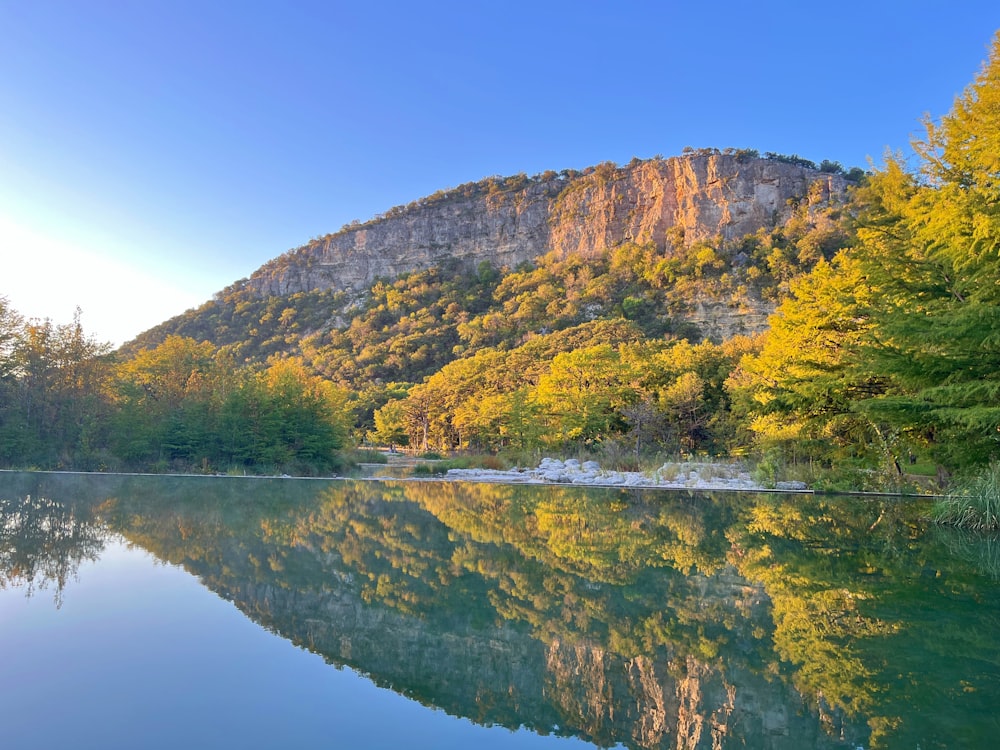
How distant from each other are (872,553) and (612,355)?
18243mm

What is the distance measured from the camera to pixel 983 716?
2.45m

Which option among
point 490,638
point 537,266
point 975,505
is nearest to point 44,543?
point 490,638

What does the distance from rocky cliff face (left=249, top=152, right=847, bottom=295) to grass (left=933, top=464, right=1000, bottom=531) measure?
39.7m

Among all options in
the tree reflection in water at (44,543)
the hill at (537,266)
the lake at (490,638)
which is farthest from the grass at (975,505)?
the hill at (537,266)

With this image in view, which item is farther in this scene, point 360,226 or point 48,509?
point 360,226

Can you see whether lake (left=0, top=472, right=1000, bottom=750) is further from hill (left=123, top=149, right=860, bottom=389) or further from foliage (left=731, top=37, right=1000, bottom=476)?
hill (left=123, top=149, right=860, bottom=389)

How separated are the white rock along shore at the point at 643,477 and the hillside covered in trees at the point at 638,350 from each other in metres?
1.00

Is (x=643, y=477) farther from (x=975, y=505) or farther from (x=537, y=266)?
(x=537, y=266)

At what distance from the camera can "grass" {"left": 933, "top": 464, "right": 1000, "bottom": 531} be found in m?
7.69

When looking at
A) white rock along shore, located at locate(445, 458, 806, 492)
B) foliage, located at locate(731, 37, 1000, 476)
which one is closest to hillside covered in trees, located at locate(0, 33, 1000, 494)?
foliage, located at locate(731, 37, 1000, 476)

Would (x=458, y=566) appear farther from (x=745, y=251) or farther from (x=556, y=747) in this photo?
(x=745, y=251)

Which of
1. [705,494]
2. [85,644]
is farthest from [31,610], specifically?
[705,494]

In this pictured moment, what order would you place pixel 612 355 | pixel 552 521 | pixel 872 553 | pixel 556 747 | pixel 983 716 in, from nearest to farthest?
pixel 556 747
pixel 983 716
pixel 872 553
pixel 552 521
pixel 612 355

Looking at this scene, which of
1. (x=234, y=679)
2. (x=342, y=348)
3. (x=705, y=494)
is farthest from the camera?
(x=342, y=348)
